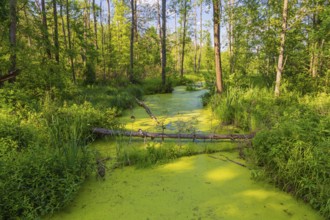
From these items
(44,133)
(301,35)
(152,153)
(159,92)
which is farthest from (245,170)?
(159,92)

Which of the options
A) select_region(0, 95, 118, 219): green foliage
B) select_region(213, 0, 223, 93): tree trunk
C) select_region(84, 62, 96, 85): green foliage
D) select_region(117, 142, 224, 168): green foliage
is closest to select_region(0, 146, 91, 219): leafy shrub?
select_region(0, 95, 118, 219): green foliage

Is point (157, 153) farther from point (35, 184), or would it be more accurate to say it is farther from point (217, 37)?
point (217, 37)

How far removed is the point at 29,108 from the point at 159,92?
20.6 feet

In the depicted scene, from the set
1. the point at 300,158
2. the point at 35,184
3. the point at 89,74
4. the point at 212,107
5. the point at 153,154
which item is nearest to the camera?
the point at 35,184

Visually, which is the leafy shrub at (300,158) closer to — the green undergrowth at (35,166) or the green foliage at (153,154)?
the green foliage at (153,154)

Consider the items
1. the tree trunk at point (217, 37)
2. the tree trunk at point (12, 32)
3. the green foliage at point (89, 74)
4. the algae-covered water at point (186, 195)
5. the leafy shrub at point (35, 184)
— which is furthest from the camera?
the green foliage at point (89, 74)

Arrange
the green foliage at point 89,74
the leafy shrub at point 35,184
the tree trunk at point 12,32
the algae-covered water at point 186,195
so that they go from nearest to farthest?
the leafy shrub at point 35,184
the algae-covered water at point 186,195
the tree trunk at point 12,32
the green foliage at point 89,74

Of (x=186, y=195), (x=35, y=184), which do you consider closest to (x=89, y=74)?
(x=35, y=184)

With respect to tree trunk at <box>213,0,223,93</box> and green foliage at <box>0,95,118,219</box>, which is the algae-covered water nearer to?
green foliage at <box>0,95,118,219</box>

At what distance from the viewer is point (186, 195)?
103 inches

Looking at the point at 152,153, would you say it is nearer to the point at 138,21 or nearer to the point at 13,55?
the point at 13,55

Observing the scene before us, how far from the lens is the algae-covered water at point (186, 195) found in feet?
7.55

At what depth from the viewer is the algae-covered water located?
2301 millimetres

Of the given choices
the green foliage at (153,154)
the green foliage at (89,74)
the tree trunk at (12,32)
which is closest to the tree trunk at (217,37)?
the green foliage at (153,154)
